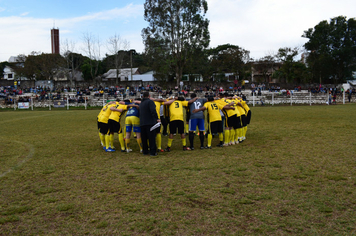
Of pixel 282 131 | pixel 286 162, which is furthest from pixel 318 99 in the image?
pixel 286 162

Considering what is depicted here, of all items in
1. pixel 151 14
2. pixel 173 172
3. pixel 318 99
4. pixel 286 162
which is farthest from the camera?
pixel 151 14

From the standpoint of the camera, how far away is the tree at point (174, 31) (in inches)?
1822

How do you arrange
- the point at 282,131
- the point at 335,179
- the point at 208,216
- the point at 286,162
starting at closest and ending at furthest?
the point at 208,216 < the point at 335,179 < the point at 286,162 < the point at 282,131

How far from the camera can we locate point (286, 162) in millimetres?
7598

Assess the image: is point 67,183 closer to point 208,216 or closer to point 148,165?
point 148,165

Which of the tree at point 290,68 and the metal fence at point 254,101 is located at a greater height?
the tree at point 290,68

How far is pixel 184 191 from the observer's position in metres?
5.57

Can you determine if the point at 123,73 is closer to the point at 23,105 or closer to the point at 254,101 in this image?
the point at 23,105

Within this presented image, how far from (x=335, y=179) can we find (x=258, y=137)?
5.90 m

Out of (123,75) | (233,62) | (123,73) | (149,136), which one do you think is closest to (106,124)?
(149,136)

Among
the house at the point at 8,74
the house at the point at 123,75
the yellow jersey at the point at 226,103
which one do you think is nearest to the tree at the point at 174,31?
the house at the point at 123,75

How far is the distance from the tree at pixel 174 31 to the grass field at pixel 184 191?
39.5m

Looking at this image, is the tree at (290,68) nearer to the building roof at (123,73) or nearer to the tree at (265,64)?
the tree at (265,64)

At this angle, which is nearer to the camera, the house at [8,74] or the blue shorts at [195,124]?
the blue shorts at [195,124]
